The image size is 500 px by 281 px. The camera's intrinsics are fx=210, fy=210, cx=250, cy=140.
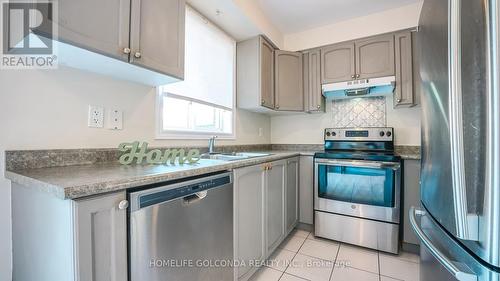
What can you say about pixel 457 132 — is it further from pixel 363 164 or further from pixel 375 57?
pixel 375 57

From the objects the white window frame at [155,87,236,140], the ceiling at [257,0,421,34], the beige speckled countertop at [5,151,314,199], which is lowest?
the beige speckled countertop at [5,151,314,199]

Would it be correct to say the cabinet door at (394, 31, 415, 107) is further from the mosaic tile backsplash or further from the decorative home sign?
the decorative home sign

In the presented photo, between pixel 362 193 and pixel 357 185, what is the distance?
0.29 feet

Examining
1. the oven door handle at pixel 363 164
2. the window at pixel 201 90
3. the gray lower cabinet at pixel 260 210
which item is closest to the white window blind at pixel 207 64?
the window at pixel 201 90

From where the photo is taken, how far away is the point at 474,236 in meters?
0.60

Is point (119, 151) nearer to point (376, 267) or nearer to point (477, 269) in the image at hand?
point (477, 269)

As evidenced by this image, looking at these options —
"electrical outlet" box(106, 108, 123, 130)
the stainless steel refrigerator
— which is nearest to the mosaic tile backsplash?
the stainless steel refrigerator

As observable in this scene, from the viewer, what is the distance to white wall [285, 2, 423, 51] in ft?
7.59

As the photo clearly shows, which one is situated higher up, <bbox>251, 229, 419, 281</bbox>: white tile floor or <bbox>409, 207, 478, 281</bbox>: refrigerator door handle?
<bbox>409, 207, 478, 281</bbox>: refrigerator door handle

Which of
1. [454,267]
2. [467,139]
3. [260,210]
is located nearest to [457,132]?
[467,139]

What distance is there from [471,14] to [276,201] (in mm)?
1679

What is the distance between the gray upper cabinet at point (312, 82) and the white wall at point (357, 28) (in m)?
0.26

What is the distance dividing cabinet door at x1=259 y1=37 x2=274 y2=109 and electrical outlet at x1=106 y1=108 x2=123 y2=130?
56.2 inches

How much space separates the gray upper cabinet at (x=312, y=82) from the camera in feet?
8.64
